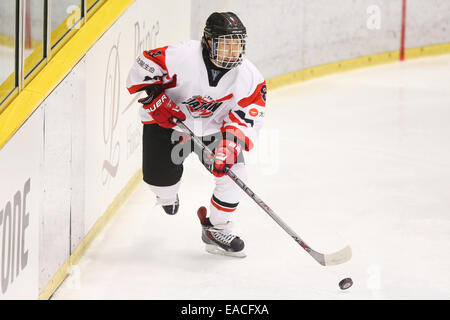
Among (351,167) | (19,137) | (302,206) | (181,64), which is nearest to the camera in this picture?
(19,137)

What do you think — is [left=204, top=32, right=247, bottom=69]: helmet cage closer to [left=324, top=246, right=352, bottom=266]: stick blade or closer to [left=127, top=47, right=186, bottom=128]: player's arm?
[left=127, top=47, right=186, bottom=128]: player's arm

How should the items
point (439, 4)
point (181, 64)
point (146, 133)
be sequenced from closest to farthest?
point (181, 64) → point (146, 133) → point (439, 4)

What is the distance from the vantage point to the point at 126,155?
442 centimetres

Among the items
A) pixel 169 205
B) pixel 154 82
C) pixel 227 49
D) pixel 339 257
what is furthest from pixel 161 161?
pixel 339 257

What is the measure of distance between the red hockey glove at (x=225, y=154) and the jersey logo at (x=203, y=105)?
0.73ft

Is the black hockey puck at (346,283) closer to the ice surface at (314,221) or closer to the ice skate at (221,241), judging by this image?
the ice surface at (314,221)

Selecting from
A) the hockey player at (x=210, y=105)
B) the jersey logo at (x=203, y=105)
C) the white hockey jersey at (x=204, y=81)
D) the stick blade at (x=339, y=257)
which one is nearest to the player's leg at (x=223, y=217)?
the hockey player at (x=210, y=105)

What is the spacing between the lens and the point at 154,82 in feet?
11.4

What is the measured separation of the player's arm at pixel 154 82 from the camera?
345cm

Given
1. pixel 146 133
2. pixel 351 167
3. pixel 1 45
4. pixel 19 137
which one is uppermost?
pixel 1 45

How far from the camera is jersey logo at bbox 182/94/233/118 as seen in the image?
3.52 metres

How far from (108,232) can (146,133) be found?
0.52 m

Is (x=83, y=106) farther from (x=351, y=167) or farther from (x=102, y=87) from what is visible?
(x=351, y=167)
